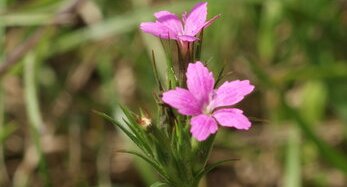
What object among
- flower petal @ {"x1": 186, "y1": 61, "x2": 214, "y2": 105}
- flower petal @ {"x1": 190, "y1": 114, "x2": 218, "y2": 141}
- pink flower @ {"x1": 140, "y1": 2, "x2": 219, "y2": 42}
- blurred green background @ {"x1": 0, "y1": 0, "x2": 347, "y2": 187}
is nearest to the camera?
flower petal @ {"x1": 190, "y1": 114, "x2": 218, "y2": 141}

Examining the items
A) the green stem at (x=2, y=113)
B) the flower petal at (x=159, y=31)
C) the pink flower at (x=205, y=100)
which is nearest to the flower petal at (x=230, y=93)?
the pink flower at (x=205, y=100)

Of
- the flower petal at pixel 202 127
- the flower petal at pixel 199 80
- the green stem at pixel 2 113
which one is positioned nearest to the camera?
the flower petal at pixel 202 127

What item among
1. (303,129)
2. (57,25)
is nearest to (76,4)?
(57,25)

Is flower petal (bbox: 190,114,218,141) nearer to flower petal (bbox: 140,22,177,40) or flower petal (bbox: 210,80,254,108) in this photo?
flower petal (bbox: 210,80,254,108)

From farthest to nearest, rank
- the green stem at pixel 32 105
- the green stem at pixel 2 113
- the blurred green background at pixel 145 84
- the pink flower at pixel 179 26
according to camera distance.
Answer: the blurred green background at pixel 145 84
the green stem at pixel 2 113
the green stem at pixel 32 105
the pink flower at pixel 179 26

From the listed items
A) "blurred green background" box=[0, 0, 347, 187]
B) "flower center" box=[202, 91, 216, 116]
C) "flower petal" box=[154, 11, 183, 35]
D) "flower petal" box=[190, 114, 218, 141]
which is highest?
"flower petal" box=[154, 11, 183, 35]

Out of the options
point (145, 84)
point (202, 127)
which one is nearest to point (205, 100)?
point (202, 127)

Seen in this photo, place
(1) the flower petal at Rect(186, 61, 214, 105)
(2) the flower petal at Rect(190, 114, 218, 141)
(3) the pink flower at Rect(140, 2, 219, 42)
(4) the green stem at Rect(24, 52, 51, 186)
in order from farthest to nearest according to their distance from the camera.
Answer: (4) the green stem at Rect(24, 52, 51, 186)
(3) the pink flower at Rect(140, 2, 219, 42)
(1) the flower petal at Rect(186, 61, 214, 105)
(2) the flower petal at Rect(190, 114, 218, 141)

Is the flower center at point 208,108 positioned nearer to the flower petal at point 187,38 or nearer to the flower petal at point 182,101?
the flower petal at point 182,101

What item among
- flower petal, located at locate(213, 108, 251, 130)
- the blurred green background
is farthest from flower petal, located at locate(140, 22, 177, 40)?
the blurred green background
